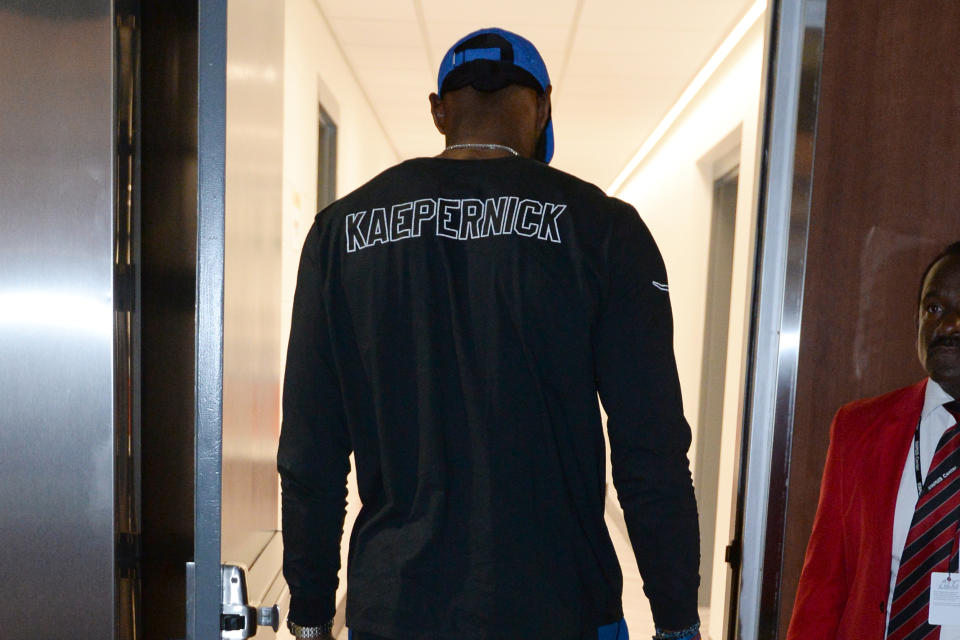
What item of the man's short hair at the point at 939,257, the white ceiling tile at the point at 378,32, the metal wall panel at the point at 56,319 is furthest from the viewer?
the white ceiling tile at the point at 378,32

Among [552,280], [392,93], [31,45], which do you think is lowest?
[552,280]

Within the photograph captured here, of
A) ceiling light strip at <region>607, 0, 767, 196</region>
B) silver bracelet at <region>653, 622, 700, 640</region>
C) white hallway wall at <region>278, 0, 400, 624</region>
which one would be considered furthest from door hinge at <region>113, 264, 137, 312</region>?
white hallway wall at <region>278, 0, 400, 624</region>

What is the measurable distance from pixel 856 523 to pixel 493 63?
0.97 m

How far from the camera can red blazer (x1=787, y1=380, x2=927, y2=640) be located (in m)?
1.32

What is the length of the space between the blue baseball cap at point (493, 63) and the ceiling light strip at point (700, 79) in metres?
1.09

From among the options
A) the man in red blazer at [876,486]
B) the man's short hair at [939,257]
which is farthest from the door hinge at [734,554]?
the man's short hair at [939,257]

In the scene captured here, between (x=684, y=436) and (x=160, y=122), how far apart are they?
88cm

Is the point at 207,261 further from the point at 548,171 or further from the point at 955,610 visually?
the point at 955,610

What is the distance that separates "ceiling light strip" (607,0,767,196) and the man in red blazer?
1.00 m

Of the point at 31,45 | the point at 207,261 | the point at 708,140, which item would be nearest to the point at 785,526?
the point at 207,261

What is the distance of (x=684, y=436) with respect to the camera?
1.13 metres

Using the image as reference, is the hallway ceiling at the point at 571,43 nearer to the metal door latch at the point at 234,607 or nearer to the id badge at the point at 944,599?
the id badge at the point at 944,599

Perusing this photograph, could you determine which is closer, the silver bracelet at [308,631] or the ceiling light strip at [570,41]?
the silver bracelet at [308,631]

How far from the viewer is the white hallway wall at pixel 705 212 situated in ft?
11.3
